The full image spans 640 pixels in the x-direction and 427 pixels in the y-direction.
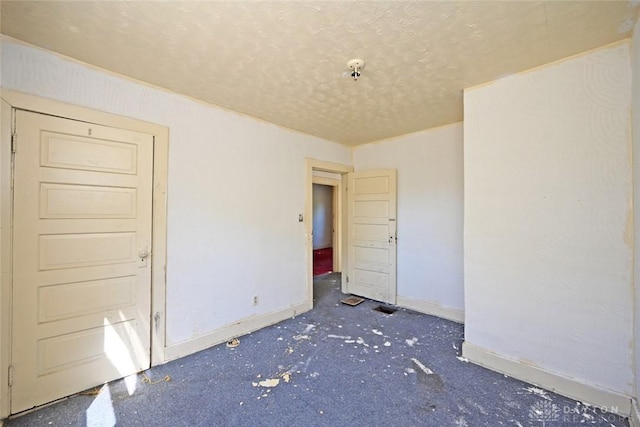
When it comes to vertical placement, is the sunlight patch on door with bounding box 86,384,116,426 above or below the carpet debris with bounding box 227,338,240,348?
below

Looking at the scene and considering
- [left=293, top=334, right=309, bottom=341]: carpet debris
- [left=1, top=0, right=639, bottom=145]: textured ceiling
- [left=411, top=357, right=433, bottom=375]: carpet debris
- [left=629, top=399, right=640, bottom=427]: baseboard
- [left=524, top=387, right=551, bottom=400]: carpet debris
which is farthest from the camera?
[left=293, top=334, right=309, bottom=341]: carpet debris

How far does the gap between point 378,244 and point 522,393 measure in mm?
2277

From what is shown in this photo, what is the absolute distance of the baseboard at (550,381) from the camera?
1722 mm

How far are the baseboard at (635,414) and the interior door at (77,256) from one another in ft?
11.3

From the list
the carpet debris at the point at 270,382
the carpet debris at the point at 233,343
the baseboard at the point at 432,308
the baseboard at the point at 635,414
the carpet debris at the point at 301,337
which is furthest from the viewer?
the baseboard at the point at 432,308

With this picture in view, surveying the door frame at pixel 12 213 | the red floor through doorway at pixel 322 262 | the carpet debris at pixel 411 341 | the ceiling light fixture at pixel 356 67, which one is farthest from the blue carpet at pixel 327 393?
the red floor through doorway at pixel 322 262

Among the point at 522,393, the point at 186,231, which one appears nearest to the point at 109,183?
the point at 186,231

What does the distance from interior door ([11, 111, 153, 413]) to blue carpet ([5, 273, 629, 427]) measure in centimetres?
23

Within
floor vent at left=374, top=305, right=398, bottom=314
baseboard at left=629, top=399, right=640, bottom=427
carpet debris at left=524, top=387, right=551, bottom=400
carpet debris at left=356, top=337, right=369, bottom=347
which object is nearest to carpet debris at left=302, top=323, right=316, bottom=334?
carpet debris at left=356, top=337, right=369, bottom=347

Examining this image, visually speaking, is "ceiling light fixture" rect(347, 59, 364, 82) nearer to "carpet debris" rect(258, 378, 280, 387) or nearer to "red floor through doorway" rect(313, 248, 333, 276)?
"carpet debris" rect(258, 378, 280, 387)

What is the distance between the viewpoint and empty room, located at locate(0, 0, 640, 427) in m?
1.63

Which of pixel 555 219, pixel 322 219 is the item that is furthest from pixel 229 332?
pixel 322 219

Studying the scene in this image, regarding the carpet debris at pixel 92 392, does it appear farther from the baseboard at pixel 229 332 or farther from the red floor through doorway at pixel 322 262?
the red floor through doorway at pixel 322 262

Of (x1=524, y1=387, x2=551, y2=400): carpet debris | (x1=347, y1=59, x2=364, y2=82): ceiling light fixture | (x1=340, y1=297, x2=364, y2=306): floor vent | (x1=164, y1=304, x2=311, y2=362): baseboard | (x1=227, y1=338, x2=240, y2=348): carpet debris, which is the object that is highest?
(x1=347, y1=59, x2=364, y2=82): ceiling light fixture
